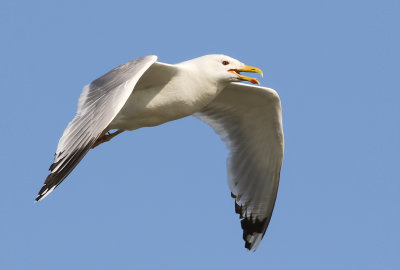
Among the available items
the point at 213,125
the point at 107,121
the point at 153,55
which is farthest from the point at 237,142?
the point at 107,121

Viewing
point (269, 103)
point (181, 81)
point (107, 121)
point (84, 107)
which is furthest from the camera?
point (269, 103)

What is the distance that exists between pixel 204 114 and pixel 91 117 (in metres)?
3.14

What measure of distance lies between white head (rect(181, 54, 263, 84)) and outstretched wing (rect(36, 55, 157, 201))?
33.1 inches

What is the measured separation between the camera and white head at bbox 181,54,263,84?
10.6m

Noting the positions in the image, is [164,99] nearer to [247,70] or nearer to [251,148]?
[247,70]

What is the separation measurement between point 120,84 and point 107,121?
69cm

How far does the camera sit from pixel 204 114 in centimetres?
1230

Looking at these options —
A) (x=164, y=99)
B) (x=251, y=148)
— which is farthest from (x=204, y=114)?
(x=164, y=99)

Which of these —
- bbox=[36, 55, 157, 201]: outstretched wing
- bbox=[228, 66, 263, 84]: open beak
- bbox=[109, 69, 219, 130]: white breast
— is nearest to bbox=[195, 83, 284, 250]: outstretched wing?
bbox=[228, 66, 263, 84]: open beak

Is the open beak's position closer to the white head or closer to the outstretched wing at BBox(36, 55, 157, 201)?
the white head

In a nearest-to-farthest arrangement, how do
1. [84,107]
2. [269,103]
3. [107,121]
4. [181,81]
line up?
[107,121] → [84,107] → [181,81] → [269,103]

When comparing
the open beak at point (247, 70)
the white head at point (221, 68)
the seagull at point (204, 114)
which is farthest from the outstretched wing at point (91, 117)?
the open beak at point (247, 70)

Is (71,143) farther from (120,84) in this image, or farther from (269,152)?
(269,152)

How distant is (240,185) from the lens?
12492 mm
